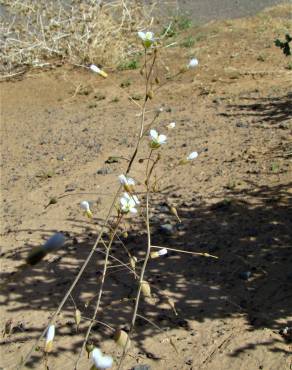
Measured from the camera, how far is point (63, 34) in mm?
8773

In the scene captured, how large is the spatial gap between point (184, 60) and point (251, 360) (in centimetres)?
612

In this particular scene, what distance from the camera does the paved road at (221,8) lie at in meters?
11.5

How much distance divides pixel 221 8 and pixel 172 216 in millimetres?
8821

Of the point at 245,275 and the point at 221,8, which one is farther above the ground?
the point at 221,8

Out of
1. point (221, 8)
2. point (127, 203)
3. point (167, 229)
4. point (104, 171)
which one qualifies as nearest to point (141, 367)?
point (127, 203)

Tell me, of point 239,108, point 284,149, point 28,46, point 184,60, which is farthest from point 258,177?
point 28,46

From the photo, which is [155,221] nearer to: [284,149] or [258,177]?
[258,177]

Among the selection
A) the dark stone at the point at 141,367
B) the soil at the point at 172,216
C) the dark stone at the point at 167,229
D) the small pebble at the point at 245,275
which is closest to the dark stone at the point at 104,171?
the soil at the point at 172,216

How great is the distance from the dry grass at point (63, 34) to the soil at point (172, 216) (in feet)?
2.33

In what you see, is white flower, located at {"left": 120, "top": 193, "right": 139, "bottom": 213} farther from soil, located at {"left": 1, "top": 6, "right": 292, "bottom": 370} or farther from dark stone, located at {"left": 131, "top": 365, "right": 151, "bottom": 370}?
dark stone, located at {"left": 131, "top": 365, "right": 151, "bottom": 370}

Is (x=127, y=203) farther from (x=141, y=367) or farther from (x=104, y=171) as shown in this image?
(x=104, y=171)

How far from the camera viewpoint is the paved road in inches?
451

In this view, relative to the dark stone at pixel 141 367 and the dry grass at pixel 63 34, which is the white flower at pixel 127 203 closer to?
the dark stone at pixel 141 367

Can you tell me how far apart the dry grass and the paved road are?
2.60 metres
